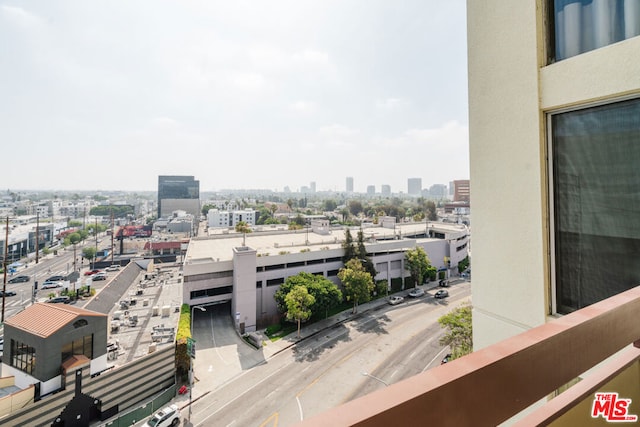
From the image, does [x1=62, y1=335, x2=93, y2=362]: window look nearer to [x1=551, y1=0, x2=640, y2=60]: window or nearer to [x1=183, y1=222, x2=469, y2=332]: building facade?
[x1=183, y1=222, x2=469, y2=332]: building facade

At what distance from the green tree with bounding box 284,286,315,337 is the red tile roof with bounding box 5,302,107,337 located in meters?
7.62

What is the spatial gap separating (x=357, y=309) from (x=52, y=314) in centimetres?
1428

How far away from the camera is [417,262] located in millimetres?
21344

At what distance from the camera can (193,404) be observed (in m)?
10.4

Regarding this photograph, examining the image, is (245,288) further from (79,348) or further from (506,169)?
(506,169)

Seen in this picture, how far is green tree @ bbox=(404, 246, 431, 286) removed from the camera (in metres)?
21.4

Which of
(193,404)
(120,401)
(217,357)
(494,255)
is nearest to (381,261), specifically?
(217,357)

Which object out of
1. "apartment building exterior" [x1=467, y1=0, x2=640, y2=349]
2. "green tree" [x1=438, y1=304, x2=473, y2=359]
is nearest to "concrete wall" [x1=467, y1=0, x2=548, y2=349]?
"apartment building exterior" [x1=467, y1=0, x2=640, y2=349]

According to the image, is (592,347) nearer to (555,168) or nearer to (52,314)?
(555,168)

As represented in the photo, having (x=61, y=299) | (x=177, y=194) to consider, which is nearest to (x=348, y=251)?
(x=61, y=299)

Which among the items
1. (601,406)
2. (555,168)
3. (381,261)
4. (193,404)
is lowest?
(193,404)

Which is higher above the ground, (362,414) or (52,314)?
(362,414)

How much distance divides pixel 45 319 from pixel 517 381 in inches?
498

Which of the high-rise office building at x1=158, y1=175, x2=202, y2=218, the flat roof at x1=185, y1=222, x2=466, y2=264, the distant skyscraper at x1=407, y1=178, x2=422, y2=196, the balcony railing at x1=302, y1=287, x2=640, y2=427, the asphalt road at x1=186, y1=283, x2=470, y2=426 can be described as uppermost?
the distant skyscraper at x1=407, y1=178, x2=422, y2=196
